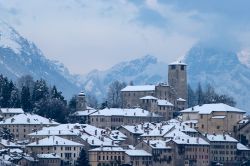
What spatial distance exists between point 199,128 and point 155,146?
40.7 ft

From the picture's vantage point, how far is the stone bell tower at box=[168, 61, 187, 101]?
158 metres

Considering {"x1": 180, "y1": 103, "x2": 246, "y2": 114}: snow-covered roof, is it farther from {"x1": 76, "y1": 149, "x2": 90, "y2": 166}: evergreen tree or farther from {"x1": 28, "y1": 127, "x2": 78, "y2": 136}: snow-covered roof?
{"x1": 76, "y1": 149, "x2": 90, "y2": 166}: evergreen tree

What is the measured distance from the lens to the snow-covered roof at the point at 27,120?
136 metres

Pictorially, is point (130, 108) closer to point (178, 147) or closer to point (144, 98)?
point (144, 98)

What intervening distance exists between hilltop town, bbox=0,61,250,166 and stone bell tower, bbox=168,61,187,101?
17.6ft

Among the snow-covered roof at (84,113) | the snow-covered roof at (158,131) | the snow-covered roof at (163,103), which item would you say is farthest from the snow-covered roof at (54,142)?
the snow-covered roof at (163,103)

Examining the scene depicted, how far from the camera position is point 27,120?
136625mm

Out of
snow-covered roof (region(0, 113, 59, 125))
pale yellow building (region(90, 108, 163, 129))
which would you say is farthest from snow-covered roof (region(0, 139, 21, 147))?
pale yellow building (region(90, 108, 163, 129))

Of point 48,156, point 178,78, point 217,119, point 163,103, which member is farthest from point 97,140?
point 178,78

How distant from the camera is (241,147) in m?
136

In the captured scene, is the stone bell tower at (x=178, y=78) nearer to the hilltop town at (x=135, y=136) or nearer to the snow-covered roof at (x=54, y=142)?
the hilltop town at (x=135, y=136)

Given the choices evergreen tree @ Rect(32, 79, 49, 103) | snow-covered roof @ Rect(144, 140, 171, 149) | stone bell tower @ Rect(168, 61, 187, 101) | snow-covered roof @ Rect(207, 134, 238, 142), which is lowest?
snow-covered roof @ Rect(144, 140, 171, 149)

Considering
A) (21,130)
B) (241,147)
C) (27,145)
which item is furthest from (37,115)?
(241,147)

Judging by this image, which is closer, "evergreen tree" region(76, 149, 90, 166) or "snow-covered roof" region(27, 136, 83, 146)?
"evergreen tree" region(76, 149, 90, 166)
